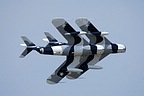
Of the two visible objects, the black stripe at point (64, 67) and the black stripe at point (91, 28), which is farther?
the black stripe at point (64, 67)

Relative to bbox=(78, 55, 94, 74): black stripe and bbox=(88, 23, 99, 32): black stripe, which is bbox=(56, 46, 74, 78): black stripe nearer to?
bbox=(78, 55, 94, 74): black stripe

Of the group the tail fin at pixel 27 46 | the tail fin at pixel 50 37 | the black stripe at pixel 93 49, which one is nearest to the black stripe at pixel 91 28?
the black stripe at pixel 93 49

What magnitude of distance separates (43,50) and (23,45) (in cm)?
737

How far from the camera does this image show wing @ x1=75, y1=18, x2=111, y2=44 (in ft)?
170

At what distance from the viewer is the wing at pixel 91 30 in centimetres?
5178

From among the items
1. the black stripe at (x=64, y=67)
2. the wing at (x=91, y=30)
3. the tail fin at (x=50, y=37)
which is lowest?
the black stripe at (x=64, y=67)

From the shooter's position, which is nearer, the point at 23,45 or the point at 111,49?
the point at 111,49

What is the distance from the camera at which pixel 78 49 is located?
50.8m

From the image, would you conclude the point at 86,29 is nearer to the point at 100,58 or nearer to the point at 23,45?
the point at 100,58

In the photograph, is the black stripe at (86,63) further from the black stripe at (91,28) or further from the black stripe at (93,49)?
the black stripe at (91,28)

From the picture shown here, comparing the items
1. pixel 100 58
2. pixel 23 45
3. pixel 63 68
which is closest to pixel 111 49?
pixel 100 58

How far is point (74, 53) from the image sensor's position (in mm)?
50688

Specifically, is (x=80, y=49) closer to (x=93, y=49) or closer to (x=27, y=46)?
(x=93, y=49)

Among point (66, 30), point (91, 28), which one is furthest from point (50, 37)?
point (91, 28)
